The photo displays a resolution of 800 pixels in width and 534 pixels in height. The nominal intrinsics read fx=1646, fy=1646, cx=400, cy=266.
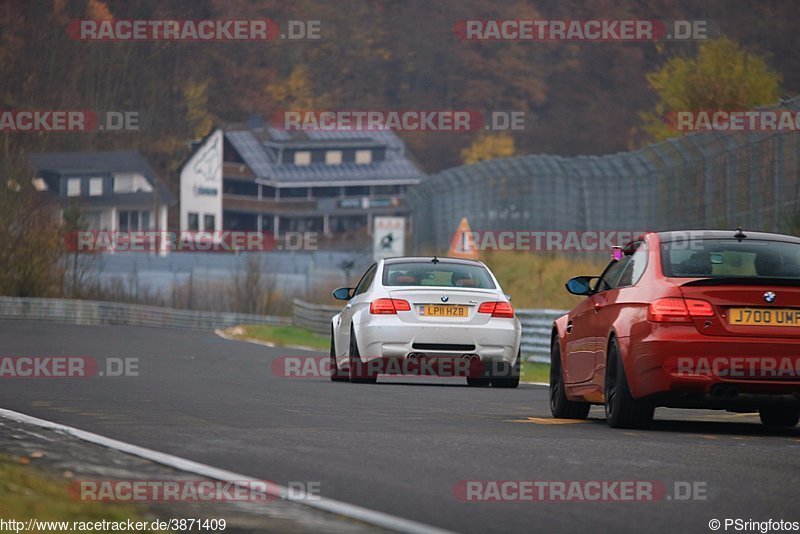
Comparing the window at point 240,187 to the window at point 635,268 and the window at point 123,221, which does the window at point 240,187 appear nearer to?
the window at point 123,221

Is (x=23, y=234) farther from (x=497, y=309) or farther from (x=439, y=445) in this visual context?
(x=439, y=445)

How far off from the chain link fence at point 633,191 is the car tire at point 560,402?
11.0m

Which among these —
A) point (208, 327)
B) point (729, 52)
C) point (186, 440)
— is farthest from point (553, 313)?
point (729, 52)

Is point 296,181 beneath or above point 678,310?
above

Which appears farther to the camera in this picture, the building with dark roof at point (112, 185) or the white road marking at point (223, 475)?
the building with dark roof at point (112, 185)

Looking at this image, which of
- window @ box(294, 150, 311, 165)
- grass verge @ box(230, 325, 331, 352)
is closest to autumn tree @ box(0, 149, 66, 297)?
grass verge @ box(230, 325, 331, 352)

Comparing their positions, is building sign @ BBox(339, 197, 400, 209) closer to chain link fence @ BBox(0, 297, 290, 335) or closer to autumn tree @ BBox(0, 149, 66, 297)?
autumn tree @ BBox(0, 149, 66, 297)

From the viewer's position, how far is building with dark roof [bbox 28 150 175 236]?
356 ft

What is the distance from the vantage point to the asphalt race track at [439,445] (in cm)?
751

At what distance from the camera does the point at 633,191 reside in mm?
34250

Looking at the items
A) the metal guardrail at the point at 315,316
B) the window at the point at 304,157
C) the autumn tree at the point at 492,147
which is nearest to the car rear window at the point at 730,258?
the metal guardrail at the point at 315,316

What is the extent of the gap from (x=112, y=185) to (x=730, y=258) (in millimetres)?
101611

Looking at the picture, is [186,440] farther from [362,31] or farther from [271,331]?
[362,31]

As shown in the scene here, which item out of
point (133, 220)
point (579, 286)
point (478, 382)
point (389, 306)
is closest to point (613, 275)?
point (579, 286)
